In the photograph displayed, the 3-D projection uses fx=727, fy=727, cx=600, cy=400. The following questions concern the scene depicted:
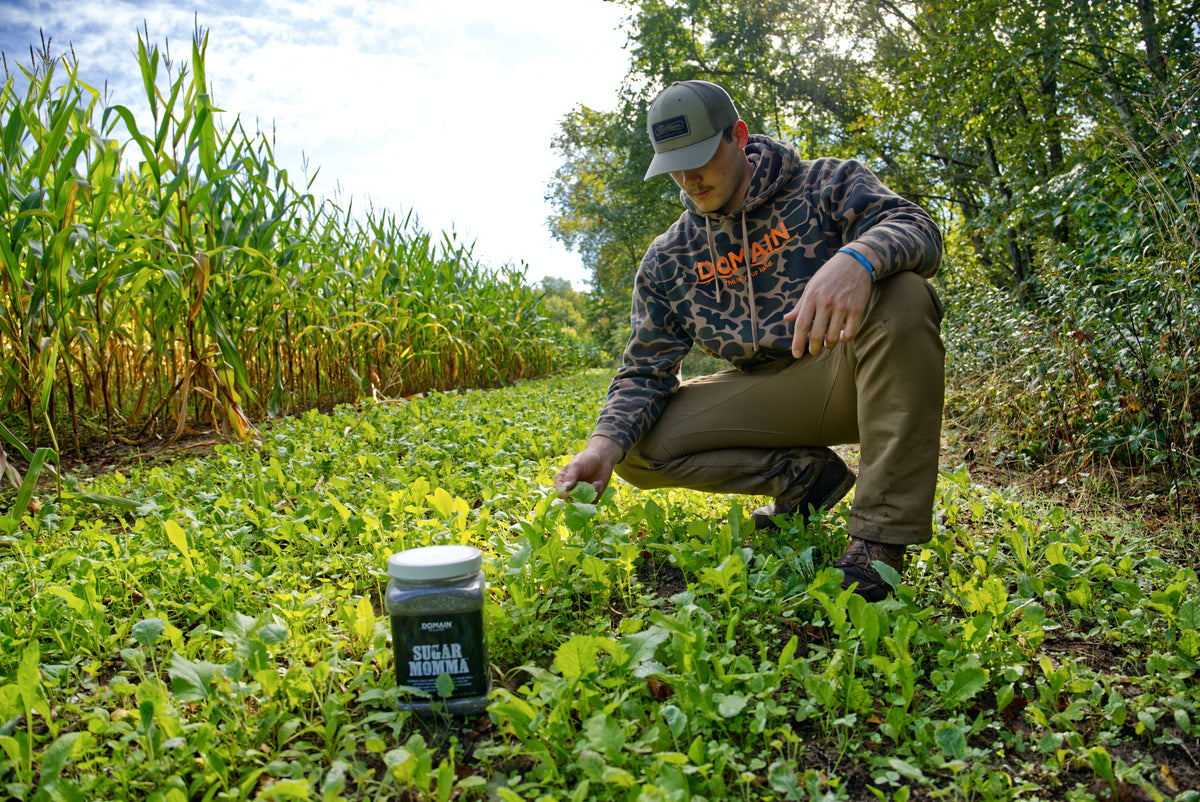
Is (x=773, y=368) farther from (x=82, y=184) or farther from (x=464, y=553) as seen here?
(x=82, y=184)

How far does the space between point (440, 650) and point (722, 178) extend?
170 centimetres

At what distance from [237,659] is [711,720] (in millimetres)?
995

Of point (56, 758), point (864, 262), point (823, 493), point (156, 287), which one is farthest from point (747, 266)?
point (156, 287)

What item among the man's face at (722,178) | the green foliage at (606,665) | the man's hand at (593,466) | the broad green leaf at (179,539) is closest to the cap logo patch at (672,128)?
the man's face at (722,178)

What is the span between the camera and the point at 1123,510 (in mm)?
2867

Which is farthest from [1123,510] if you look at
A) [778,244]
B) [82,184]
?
[82,184]

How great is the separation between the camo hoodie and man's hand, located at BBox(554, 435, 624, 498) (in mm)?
52

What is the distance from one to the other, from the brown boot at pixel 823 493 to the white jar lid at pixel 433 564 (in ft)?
4.71

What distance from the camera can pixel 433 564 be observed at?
1.35 meters

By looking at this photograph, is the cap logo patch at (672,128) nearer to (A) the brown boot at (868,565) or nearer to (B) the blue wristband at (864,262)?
(B) the blue wristband at (864,262)

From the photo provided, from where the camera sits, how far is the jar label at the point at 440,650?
1.39 m

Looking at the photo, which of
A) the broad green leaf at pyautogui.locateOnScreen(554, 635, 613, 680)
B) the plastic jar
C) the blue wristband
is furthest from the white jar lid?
the blue wristband

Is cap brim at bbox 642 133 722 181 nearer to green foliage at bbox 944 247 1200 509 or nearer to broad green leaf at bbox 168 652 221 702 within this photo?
broad green leaf at bbox 168 652 221 702

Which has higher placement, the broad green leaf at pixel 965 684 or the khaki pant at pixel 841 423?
the khaki pant at pixel 841 423
